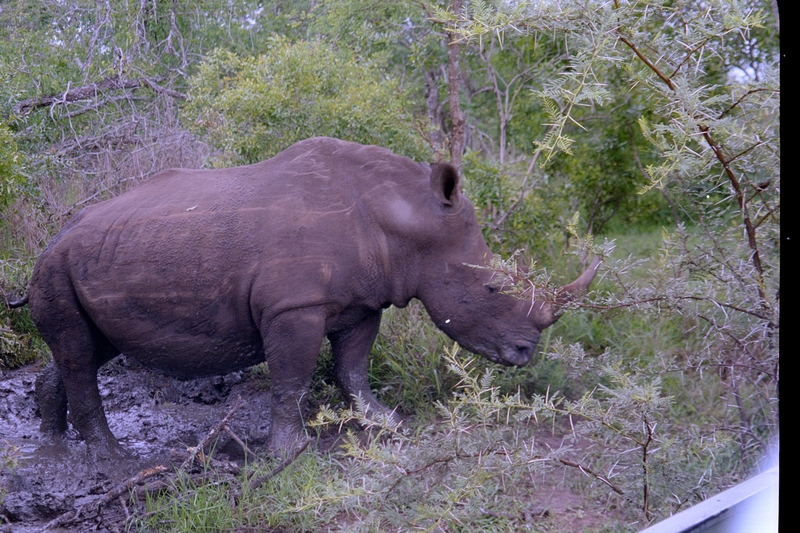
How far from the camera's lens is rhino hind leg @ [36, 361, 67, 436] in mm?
4812

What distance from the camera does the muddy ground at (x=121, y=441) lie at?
3.79 meters

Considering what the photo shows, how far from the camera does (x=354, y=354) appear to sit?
496cm

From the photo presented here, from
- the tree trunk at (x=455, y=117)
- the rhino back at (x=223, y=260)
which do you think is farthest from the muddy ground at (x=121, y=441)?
the tree trunk at (x=455, y=117)

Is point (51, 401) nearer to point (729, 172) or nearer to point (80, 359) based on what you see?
point (80, 359)

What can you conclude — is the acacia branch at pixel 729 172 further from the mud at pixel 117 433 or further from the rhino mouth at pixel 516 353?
the mud at pixel 117 433

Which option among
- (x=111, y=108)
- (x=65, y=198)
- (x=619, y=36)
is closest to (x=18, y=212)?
(x=65, y=198)

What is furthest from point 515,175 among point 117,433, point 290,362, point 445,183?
point 117,433

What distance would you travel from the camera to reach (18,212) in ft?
22.5

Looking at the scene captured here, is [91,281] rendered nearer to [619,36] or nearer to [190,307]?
[190,307]

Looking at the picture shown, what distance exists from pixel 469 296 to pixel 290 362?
3.62ft

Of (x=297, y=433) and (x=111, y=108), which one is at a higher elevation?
(x=111, y=108)

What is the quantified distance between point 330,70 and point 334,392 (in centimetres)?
266

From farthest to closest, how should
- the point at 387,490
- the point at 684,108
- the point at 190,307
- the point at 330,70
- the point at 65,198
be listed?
the point at 65,198, the point at 330,70, the point at 190,307, the point at 387,490, the point at 684,108

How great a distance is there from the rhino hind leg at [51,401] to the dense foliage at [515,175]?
1240 millimetres
